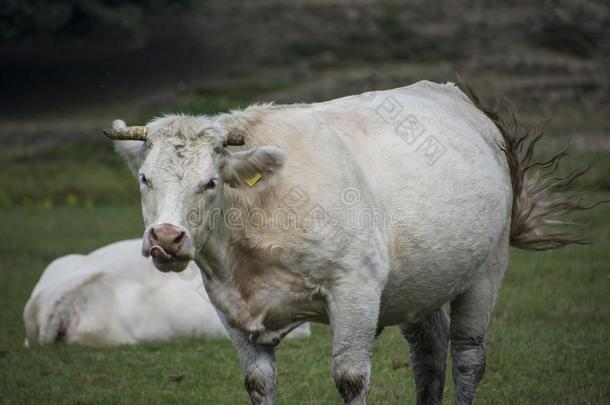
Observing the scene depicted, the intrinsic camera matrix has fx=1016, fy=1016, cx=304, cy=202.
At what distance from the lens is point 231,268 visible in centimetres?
618

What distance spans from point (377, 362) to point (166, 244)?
14.0 ft

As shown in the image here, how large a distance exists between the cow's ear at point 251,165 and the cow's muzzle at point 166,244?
0.64 m

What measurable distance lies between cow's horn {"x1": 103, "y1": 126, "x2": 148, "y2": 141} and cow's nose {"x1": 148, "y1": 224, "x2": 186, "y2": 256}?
0.76 meters

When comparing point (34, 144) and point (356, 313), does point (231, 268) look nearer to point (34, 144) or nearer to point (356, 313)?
point (356, 313)

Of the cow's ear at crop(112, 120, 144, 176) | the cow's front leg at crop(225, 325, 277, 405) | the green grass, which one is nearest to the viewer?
the cow's ear at crop(112, 120, 144, 176)

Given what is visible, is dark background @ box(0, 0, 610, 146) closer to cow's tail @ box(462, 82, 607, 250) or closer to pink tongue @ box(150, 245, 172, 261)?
cow's tail @ box(462, 82, 607, 250)

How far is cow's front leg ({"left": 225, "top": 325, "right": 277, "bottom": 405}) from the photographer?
→ 634 cm

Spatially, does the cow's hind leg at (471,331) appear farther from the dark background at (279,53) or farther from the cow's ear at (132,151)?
the dark background at (279,53)

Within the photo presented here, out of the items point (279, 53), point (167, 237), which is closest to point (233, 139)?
point (167, 237)

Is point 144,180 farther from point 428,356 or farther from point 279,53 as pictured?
point 279,53

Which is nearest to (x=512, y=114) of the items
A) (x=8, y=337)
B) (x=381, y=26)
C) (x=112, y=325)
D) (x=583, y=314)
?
(x=583, y=314)

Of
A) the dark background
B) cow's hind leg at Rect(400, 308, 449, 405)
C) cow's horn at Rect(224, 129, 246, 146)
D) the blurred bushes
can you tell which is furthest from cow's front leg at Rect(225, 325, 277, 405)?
the blurred bushes

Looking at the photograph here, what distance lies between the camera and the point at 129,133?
6.00m

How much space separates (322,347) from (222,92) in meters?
29.2
